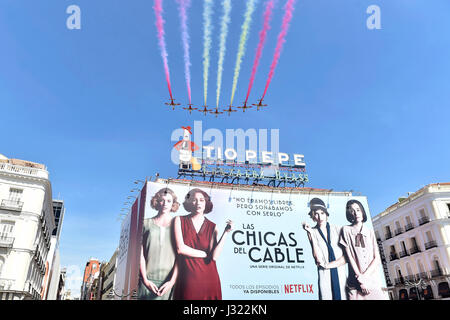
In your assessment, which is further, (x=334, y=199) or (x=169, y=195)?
(x=334, y=199)

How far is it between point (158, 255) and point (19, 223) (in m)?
15.5

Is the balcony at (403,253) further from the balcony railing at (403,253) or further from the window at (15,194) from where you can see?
the window at (15,194)

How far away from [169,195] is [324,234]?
22071mm

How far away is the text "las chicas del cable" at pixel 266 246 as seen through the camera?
133 ft

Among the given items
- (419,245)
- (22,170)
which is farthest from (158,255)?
(419,245)

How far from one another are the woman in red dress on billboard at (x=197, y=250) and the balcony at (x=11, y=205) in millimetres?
17442

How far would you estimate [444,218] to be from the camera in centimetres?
4547

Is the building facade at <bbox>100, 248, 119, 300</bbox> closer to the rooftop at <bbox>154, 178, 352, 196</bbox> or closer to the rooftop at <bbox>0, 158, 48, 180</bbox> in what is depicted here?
the rooftop at <bbox>154, 178, 352, 196</bbox>

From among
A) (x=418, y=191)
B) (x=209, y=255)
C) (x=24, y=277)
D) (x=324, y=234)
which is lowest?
(x=24, y=277)

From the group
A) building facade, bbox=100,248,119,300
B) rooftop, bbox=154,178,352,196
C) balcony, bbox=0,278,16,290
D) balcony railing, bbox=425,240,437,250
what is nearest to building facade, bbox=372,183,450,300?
balcony railing, bbox=425,240,437,250

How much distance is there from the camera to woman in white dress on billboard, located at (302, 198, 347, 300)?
4059cm

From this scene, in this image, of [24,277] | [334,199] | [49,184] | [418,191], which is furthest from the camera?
[418,191]
